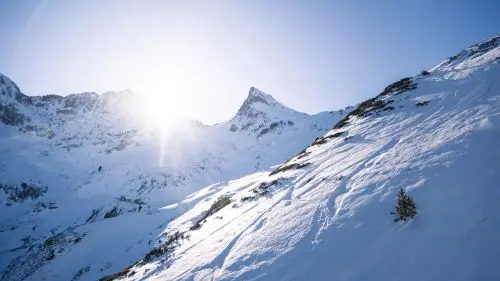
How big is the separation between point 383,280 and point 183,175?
505 ft

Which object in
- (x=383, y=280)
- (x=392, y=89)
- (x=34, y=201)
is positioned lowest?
(x=383, y=280)

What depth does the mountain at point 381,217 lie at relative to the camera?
320 inches

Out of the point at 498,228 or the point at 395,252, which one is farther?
the point at 395,252

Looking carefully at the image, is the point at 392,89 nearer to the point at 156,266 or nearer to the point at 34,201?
the point at 156,266

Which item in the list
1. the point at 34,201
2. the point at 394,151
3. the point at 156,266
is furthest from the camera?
the point at 34,201

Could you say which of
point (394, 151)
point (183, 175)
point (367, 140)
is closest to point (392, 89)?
point (367, 140)

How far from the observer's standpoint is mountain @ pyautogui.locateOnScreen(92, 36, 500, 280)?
812 cm

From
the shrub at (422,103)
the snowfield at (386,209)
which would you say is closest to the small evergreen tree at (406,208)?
the snowfield at (386,209)

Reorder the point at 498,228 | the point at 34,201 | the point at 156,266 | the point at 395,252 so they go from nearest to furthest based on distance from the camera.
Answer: the point at 498,228 < the point at 395,252 < the point at 156,266 < the point at 34,201

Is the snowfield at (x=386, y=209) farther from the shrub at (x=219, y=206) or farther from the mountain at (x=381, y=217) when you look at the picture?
the shrub at (x=219, y=206)

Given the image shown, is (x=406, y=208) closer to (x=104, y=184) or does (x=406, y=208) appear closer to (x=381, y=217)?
(x=381, y=217)

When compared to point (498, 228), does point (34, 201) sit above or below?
above

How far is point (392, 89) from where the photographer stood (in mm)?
38844

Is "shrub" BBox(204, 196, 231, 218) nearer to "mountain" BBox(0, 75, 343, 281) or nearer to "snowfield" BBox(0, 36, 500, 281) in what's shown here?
"snowfield" BBox(0, 36, 500, 281)
